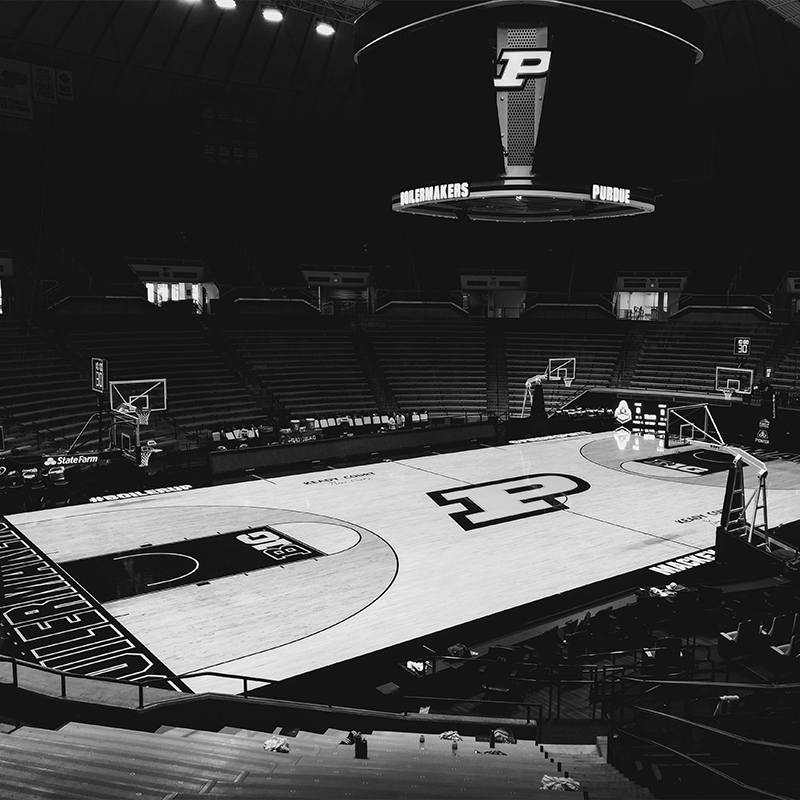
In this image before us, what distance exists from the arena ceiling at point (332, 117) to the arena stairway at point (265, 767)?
25125mm

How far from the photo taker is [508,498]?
1986cm

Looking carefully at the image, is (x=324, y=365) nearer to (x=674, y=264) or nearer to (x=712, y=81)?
(x=674, y=264)

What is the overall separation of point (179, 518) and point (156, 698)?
31.2 ft

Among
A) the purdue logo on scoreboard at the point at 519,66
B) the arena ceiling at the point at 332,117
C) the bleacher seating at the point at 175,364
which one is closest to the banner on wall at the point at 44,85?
the arena ceiling at the point at 332,117

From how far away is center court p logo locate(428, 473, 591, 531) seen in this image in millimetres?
18203

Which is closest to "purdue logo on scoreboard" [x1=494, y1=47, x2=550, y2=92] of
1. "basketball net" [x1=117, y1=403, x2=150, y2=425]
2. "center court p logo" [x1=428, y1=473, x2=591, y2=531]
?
"center court p logo" [x1=428, y1=473, x2=591, y2=531]

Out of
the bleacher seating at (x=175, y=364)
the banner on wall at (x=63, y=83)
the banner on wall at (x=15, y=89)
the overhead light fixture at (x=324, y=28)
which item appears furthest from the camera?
the banner on wall at (x=63, y=83)

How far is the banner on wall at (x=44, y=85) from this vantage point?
92.9 feet

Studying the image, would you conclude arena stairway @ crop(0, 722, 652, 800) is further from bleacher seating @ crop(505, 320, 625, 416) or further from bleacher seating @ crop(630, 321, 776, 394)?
bleacher seating @ crop(630, 321, 776, 394)

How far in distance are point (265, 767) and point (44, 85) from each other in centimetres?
2921

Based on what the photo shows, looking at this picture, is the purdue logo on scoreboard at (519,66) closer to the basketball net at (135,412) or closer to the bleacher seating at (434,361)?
the basketball net at (135,412)

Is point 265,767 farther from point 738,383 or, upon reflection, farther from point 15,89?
point 15,89

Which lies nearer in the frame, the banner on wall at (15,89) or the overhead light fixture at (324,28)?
the banner on wall at (15,89)

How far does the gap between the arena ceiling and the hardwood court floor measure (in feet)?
49.6
